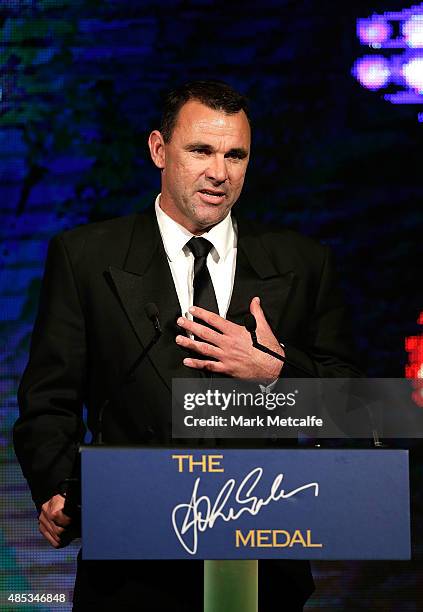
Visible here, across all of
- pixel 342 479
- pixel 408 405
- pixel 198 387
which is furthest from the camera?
pixel 408 405

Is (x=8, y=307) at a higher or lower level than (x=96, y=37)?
lower

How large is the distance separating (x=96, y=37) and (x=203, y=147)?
2.73 feet

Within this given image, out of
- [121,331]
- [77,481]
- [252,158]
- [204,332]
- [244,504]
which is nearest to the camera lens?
[244,504]

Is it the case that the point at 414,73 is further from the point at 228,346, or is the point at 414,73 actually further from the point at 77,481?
the point at 77,481

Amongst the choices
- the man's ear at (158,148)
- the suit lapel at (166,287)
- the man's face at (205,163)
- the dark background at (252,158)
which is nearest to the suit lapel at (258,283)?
the suit lapel at (166,287)

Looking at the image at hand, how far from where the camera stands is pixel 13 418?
9.81 feet

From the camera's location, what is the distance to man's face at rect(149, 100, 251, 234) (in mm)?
2281

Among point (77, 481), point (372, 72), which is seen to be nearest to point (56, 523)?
point (77, 481)

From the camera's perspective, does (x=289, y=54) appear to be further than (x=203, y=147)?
A: Yes

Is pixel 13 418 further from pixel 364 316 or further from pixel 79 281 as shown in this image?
pixel 364 316

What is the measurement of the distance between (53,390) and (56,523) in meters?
0.33

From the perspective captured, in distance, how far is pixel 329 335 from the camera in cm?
235

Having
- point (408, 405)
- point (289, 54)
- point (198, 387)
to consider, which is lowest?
point (198, 387)

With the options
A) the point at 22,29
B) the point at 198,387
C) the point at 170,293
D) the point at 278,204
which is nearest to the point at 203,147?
the point at 170,293
